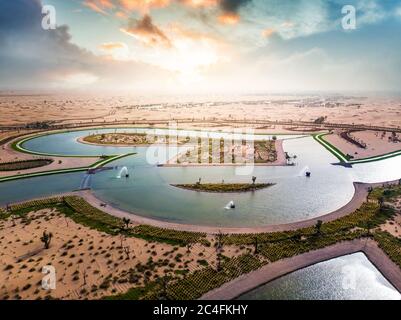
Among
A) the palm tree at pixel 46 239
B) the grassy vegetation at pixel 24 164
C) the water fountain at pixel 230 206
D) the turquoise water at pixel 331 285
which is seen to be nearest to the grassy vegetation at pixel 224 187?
the water fountain at pixel 230 206

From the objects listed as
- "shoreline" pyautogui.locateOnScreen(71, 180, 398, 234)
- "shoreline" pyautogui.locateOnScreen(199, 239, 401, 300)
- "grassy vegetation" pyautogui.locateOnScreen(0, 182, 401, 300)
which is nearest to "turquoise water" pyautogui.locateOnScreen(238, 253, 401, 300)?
"shoreline" pyautogui.locateOnScreen(199, 239, 401, 300)

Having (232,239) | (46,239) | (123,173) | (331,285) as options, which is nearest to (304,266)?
(331,285)

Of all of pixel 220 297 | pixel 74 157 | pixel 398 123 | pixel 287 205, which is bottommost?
pixel 220 297

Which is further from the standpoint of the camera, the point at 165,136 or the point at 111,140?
the point at 165,136
